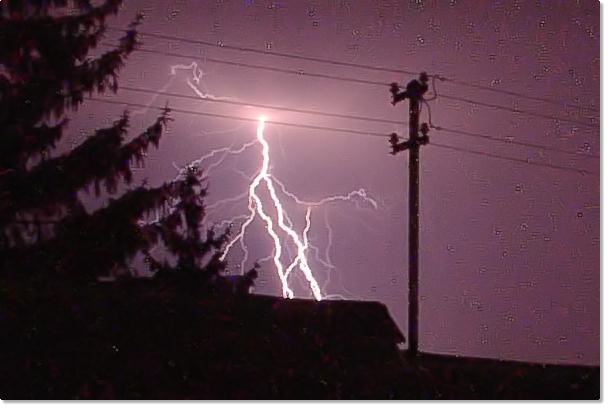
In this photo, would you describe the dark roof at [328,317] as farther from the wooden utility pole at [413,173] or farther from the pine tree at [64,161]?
the pine tree at [64,161]

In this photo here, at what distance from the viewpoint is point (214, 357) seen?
5.30 m

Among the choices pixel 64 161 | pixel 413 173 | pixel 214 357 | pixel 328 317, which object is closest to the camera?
pixel 214 357

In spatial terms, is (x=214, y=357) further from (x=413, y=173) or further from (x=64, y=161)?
(x=64, y=161)

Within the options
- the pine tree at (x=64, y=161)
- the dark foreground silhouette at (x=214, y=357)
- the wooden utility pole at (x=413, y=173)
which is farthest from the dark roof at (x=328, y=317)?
the pine tree at (x=64, y=161)

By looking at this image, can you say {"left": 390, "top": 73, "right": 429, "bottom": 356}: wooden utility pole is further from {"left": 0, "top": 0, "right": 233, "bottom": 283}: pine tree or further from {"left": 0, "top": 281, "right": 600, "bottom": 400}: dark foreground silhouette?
{"left": 0, "top": 0, "right": 233, "bottom": 283}: pine tree

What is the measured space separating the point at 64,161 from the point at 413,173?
503cm

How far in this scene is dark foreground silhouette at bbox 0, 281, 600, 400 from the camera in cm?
478

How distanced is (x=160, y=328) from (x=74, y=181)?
5487 mm

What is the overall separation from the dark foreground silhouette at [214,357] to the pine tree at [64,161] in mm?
3167

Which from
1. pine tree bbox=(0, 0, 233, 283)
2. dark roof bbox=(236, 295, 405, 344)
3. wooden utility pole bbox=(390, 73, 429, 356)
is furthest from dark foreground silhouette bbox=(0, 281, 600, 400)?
pine tree bbox=(0, 0, 233, 283)

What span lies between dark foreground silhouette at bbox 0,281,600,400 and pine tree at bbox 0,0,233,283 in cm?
317

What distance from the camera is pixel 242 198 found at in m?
10.2

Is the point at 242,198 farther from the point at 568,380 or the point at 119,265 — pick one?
the point at 568,380

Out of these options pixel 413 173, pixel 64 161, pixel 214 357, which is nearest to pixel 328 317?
pixel 214 357
